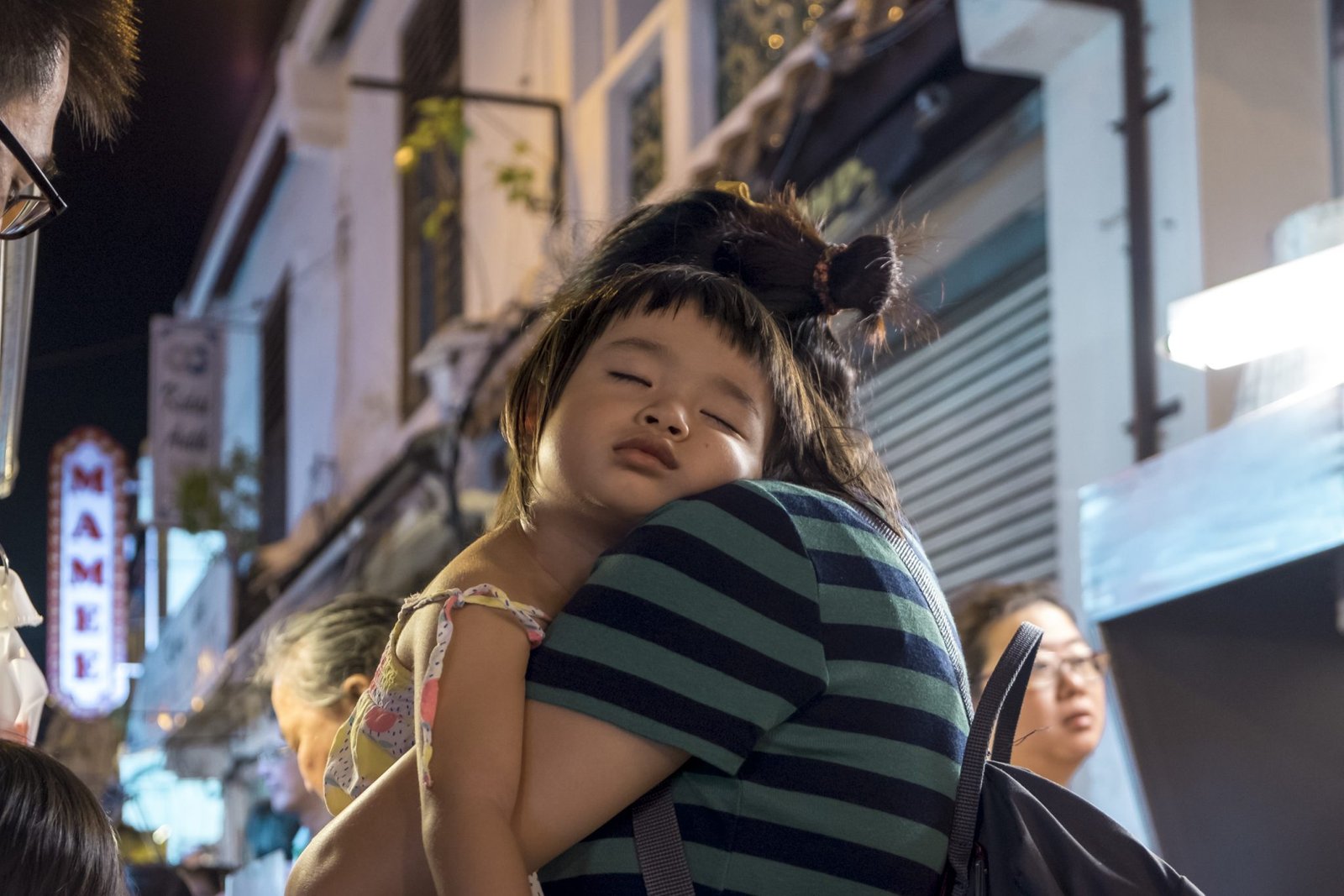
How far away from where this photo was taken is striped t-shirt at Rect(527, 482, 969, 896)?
183cm

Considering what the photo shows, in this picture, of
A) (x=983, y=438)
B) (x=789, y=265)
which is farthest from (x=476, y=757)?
(x=983, y=438)

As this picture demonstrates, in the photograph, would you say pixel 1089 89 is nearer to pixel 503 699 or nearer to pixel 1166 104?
pixel 1166 104

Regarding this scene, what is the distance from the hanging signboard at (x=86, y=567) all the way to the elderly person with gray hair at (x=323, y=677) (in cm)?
1790

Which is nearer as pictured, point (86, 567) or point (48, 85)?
point (48, 85)

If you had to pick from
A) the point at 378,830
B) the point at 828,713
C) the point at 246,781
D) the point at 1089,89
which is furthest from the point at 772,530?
the point at 246,781

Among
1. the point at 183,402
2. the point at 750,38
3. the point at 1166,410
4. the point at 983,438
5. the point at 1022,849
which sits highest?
the point at 183,402

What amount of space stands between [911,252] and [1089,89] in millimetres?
4174

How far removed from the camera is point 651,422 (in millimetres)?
2158

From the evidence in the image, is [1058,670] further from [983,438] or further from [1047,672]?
[983,438]

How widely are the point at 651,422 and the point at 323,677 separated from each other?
223 centimetres

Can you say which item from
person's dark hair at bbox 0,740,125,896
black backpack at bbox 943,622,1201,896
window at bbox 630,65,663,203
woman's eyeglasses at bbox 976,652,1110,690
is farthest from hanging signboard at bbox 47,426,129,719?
black backpack at bbox 943,622,1201,896

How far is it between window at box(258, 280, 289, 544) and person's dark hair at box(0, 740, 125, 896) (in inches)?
662

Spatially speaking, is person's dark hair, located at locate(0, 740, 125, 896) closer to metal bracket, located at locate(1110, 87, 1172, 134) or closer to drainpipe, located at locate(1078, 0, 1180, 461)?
drainpipe, located at locate(1078, 0, 1180, 461)

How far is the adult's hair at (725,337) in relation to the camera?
89.5 inches
